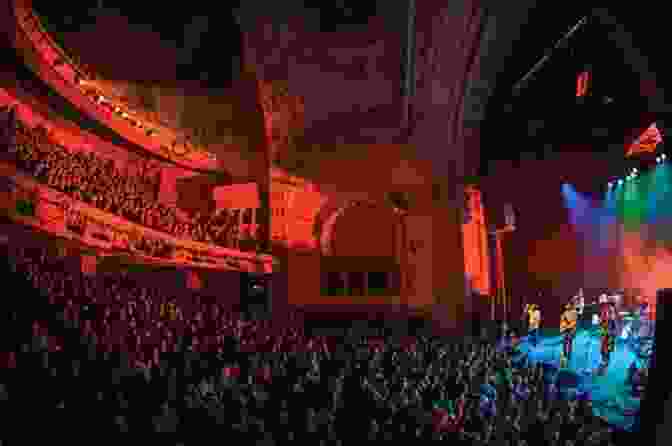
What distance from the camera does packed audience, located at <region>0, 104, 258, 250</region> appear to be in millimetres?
8445

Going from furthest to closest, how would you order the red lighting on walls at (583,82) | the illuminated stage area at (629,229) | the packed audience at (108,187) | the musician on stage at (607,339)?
the illuminated stage area at (629,229) < the musician on stage at (607,339) < the red lighting on walls at (583,82) < the packed audience at (108,187)

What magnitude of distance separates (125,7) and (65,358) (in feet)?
40.4

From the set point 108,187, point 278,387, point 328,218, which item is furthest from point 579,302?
point 108,187

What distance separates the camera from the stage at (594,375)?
6.59m

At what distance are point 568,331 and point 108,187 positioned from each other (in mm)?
13741

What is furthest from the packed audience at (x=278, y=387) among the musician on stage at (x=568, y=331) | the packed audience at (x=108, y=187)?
the musician on stage at (x=568, y=331)

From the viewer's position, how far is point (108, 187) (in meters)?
11.8

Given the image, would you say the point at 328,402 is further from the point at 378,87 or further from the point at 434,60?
the point at 378,87

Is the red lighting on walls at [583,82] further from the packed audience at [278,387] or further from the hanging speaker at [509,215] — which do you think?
the hanging speaker at [509,215]

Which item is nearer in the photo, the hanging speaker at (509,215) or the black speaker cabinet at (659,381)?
the black speaker cabinet at (659,381)

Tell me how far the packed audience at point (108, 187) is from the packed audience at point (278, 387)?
7.48 feet

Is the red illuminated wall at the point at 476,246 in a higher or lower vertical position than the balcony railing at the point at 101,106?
lower

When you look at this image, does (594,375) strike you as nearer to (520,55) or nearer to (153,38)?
(520,55)

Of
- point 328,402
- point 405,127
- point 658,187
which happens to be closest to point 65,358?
point 328,402
